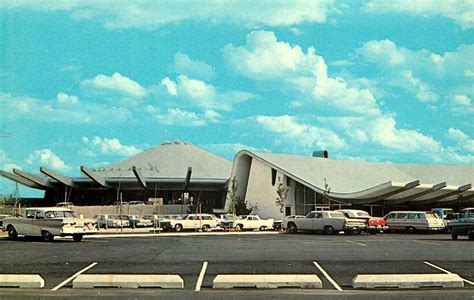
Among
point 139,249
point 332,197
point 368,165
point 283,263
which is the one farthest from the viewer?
point 368,165

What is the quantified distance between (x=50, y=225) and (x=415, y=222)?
2572 centimetres

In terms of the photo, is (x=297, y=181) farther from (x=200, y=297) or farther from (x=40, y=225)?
(x=200, y=297)

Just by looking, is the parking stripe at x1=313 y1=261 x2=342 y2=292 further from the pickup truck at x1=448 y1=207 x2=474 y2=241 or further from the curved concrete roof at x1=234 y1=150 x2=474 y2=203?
the curved concrete roof at x1=234 y1=150 x2=474 y2=203

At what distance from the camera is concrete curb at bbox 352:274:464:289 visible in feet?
50.8

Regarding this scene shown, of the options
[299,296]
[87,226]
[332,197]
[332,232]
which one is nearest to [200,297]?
[299,296]

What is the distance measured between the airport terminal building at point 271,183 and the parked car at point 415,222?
1960 cm

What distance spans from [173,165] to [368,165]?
126 feet

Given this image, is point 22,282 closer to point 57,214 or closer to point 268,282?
point 268,282

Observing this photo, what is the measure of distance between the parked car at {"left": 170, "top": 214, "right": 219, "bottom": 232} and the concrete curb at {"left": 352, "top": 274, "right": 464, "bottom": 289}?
113ft

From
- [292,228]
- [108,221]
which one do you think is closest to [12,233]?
[292,228]

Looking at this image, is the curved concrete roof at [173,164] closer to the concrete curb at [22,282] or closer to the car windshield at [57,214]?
the car windshield at [57,214]

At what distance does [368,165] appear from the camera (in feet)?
336

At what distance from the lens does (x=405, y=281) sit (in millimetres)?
15539

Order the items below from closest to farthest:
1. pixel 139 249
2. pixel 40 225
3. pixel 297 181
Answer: pixel 139 249
pixel 40 225
pixel 297 181
